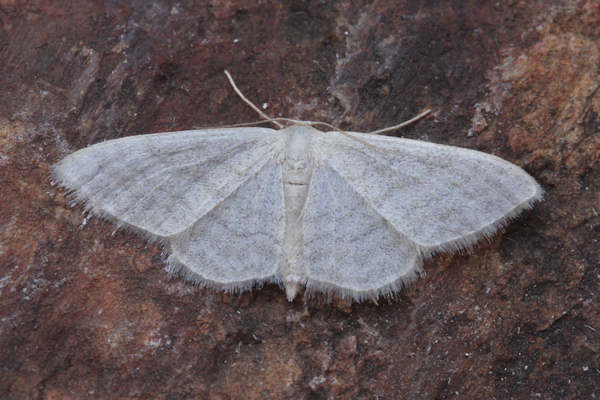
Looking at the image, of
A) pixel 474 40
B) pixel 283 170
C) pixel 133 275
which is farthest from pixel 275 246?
pixel 474 40

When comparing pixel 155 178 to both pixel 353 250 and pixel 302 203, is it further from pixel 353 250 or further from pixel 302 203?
pixel 353 250

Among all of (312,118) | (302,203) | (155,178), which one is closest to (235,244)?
(302,203)

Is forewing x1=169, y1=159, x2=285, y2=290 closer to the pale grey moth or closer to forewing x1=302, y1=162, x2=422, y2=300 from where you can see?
the pale grey moth

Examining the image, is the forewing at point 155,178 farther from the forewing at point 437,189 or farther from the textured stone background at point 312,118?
the forewing at point 437,189

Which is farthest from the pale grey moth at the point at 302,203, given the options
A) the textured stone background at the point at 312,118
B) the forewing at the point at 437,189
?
the textured stone background at the point at 312,118

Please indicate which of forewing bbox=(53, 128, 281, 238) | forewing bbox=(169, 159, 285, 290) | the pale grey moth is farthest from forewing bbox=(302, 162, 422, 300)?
forewing bbox=(53, 128, 281, 238)

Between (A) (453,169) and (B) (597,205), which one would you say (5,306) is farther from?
(B) (597,205)
